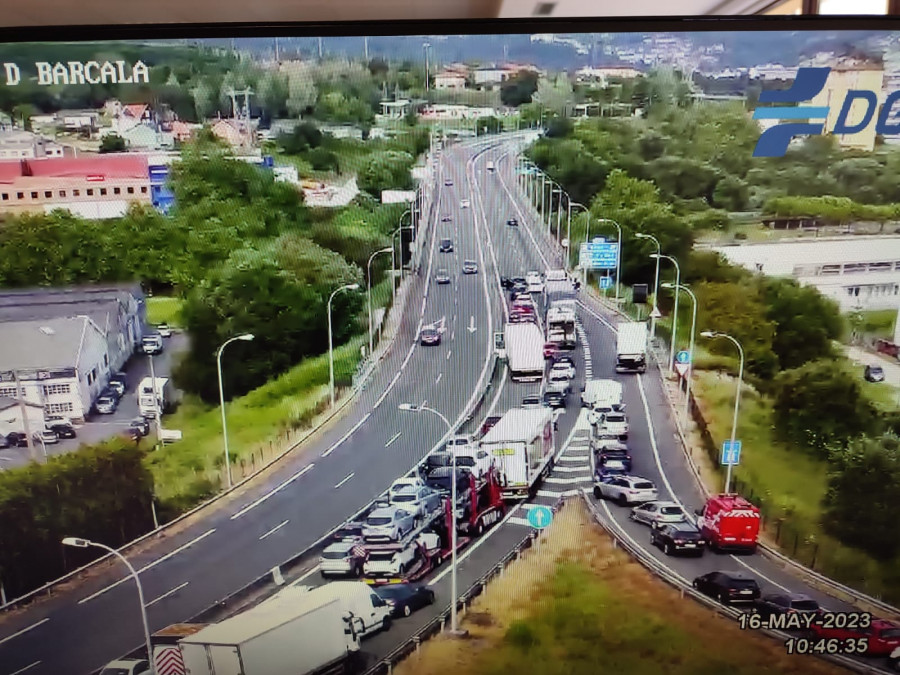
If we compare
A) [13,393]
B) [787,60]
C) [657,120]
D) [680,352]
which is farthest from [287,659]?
[787,60]

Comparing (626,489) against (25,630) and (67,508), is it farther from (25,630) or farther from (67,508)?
(25,630)

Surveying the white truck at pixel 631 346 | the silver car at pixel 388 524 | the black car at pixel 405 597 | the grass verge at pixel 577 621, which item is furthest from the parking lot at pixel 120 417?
the white truck at pixel 631 346

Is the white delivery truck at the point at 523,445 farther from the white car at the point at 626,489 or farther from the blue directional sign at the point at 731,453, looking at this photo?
the blue directional sign at the point at 731,453

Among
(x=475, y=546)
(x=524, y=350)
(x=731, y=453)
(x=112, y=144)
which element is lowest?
(x=475, y=546)

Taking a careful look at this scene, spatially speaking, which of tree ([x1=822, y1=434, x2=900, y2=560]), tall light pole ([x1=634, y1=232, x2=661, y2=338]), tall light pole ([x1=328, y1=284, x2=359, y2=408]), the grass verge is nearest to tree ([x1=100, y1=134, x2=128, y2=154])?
tall light pole ([x1=328, y1=284, x2=359, y2=408])

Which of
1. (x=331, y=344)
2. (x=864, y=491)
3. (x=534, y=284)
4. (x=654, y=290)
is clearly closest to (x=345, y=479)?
(x=331, y=344)

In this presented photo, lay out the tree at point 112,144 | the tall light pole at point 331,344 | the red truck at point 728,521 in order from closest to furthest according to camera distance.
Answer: the tree at point 112,144 < the tall light pole at point 331,344 < the red truck at point 728,521

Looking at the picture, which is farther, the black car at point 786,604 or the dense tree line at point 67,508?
the black car at point 786,604
